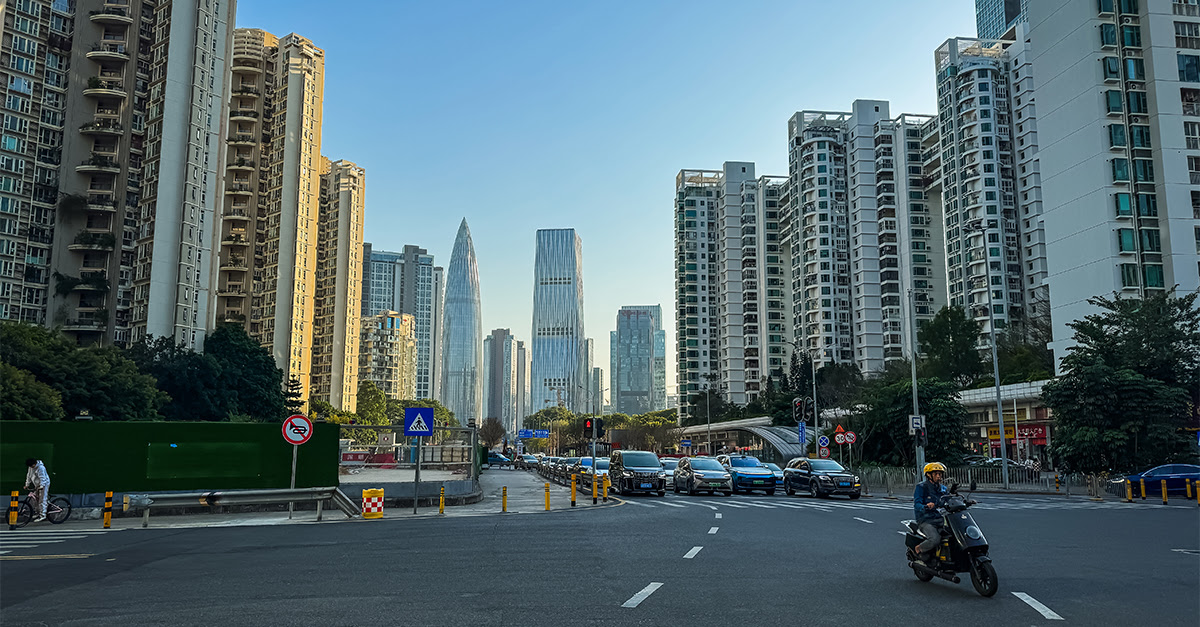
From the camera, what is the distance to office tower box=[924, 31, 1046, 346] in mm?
104500

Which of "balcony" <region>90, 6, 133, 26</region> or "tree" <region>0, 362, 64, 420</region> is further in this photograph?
"balcony" <region>90, 6, 133, 26</region>

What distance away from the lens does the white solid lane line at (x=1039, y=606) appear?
8.22 metres

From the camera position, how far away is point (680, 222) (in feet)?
585

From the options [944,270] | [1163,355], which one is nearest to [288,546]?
[1163,355]

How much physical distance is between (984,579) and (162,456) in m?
23.4

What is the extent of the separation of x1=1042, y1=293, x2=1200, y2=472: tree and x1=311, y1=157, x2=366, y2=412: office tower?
121899mm

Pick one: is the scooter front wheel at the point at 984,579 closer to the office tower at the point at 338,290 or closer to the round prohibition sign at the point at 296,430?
the round prohibition sign at the point at 296,430

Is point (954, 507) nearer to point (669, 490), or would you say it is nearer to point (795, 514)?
point (795, 514)

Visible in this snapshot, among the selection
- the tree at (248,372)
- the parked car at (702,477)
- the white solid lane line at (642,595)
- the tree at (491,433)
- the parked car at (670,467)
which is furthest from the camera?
the tree at (491,433)

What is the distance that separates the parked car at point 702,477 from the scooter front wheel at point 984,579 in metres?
26.1

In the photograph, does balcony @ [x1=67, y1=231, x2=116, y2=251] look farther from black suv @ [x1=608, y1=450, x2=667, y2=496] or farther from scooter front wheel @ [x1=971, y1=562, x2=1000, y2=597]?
scooter front wheel @ [x1=971, y1=562, x2=1000, y2=597]

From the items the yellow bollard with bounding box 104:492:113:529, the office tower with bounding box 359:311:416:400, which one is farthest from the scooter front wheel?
the office tower with bounding box 359:311:416:400

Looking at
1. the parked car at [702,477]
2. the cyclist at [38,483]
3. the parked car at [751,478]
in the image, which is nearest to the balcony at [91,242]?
the parked car at [702,477]

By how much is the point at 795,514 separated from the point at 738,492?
14541 mm
